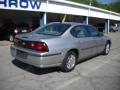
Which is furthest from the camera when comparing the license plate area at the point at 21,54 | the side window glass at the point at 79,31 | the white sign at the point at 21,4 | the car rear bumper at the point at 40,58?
the white sign at the point at 21,4

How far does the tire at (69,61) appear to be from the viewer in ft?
20.2

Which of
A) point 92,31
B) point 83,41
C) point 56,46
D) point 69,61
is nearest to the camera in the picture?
point 56,46

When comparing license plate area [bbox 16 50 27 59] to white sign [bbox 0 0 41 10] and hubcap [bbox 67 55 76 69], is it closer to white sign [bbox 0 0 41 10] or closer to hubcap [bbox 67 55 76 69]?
hubcap [bbox 67 55 76 69]

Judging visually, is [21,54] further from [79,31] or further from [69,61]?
[79,31]

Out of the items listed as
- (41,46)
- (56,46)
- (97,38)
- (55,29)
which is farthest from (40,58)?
(97,38)

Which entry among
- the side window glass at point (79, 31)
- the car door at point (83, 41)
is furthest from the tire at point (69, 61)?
the side window glass at point (79, 31)

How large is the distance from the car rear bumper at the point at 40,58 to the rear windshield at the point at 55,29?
94 centimetres

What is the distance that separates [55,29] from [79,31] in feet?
2.98

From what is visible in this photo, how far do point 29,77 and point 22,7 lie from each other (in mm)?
8624

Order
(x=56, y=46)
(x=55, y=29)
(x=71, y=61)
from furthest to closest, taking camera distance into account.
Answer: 1. (x=55, y=29)
2. (x=71, y=61)
3. (x=56, y=46)

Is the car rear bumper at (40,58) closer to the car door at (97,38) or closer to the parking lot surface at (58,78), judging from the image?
the parking lot surface at (58,78)

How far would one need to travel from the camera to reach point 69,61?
6406mm

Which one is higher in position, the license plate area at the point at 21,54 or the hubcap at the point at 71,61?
the license plate area at the point at 21,54

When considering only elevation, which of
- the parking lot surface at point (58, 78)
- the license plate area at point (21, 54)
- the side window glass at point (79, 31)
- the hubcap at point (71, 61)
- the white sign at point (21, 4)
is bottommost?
the parking lot surface at point (58, 78)
